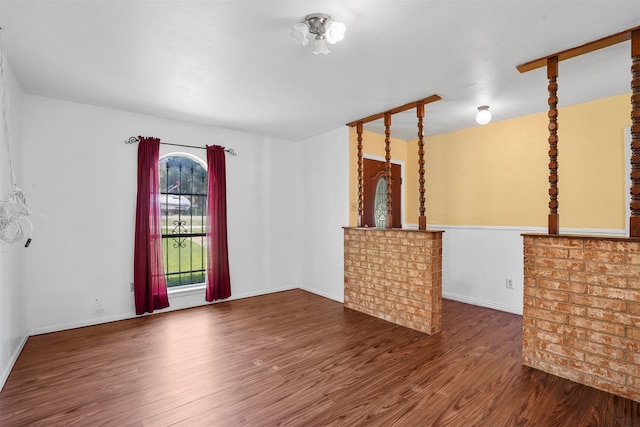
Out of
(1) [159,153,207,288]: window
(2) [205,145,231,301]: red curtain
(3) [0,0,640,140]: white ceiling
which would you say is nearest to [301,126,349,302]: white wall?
(3) [0,0,640,140]: white ceiling

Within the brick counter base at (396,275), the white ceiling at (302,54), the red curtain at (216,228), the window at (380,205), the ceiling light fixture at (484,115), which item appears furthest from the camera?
the window at (380,205)

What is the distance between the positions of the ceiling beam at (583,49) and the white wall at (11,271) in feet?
14.6

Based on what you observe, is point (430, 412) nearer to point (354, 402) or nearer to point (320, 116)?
point (354, 402)

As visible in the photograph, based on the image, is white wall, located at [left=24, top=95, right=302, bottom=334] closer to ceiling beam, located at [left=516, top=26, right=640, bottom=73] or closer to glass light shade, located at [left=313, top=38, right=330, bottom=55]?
glass light shade, located at [left=313, top=38, right=330, bottom=55]

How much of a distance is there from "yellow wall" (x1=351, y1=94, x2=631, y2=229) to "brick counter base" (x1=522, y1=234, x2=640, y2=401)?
1.58 meters

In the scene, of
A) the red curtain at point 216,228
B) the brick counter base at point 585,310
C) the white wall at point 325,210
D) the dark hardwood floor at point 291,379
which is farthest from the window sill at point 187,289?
the brick counter base at point 585,310

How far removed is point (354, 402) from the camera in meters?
2.14

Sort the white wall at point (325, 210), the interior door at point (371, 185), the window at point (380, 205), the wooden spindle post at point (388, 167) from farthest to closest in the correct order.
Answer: the window at point (380, 205) < the interior door at point (371, 185) < the white wall at point (325, 210) < the wooden spindle post at point (388, 167)

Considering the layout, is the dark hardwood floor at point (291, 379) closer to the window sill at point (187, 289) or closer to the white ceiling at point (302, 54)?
the window sill at point (187, 289)

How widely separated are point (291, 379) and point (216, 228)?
8.79ft

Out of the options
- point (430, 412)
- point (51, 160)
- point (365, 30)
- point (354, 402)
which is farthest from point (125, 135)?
point (430, 412)

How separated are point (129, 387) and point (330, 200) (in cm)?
338

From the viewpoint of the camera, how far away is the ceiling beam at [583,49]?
2.21m

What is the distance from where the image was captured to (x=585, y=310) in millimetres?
2328
